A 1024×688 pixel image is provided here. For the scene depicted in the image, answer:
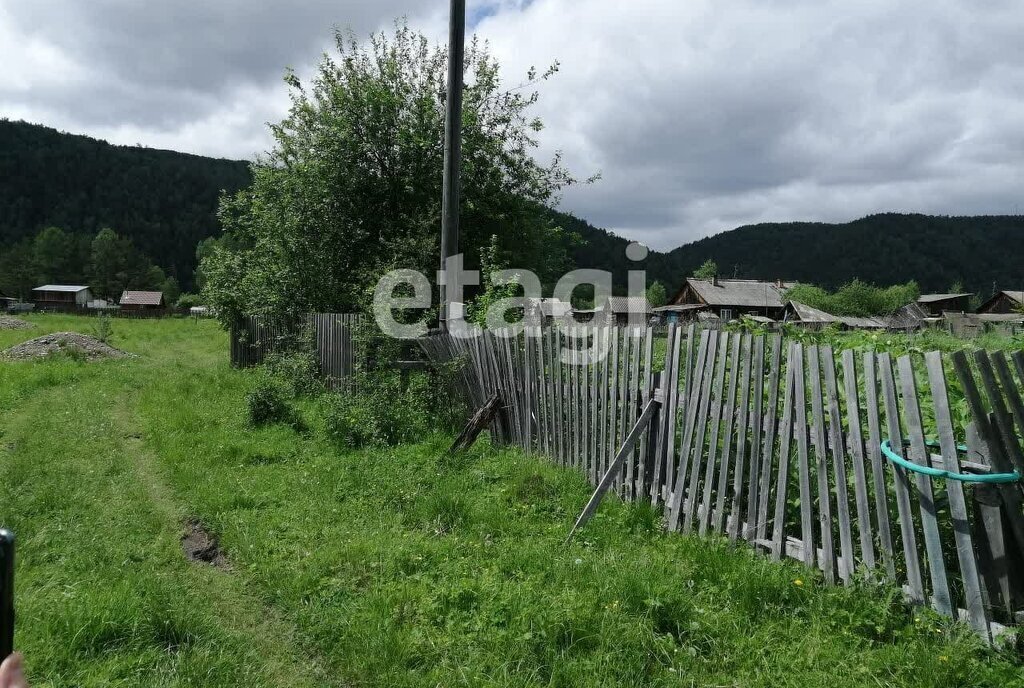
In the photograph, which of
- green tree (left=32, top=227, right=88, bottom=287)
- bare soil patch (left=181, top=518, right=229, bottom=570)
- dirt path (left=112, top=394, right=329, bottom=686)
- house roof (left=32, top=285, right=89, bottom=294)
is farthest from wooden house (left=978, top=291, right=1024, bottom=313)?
green tree (left=32, top=227, right=88, bottom=287)

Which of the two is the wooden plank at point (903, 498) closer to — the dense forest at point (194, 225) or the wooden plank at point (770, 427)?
the wooden plank at point (770, 427)

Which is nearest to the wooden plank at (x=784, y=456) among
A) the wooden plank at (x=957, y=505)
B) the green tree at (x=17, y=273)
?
the wooden plank at (x=957, y=505)

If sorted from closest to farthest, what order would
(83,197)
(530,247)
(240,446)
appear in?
(240,446)
(530,247)
(83,197)

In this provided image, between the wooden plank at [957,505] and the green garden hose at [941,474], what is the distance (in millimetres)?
47

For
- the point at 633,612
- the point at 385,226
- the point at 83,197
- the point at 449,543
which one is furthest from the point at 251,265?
the point at 83,197

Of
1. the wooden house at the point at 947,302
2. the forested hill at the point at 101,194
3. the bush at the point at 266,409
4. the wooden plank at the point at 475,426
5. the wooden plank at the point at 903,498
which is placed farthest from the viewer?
the forested hill at the point at 101,194

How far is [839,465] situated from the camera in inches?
133

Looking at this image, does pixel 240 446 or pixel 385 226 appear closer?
pixel 240 446

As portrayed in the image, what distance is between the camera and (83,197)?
4818 inches

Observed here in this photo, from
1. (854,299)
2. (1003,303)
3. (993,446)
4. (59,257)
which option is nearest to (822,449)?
(993,446)

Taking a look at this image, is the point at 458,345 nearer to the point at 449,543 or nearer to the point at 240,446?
the point at 240,446

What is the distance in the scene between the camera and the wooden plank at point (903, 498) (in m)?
3.03

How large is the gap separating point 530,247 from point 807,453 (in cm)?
1169

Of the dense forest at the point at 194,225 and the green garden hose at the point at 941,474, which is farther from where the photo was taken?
the dense forest at the point at 194,225
